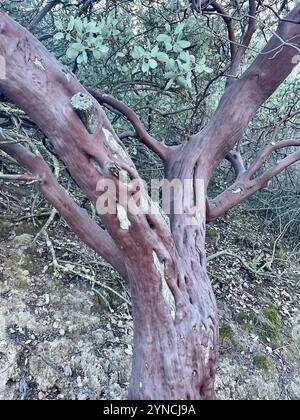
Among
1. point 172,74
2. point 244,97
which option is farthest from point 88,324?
point 244,97

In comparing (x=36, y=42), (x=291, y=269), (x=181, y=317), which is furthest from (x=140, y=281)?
(x=291, y=269)

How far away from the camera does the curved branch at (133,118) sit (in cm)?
221

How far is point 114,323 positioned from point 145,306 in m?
0.72

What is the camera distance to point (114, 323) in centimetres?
221

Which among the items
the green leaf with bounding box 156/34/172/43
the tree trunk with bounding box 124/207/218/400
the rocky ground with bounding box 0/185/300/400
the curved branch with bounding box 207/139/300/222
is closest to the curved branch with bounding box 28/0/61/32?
the green leaf with bounding box 156/34/172/43

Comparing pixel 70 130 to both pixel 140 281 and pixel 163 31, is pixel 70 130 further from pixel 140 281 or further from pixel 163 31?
pixel 163 31

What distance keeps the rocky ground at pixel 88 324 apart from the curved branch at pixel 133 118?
89 cm

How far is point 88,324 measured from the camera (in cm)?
212

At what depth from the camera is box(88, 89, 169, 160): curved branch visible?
2.21 m

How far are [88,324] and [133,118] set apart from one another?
1.30 meters

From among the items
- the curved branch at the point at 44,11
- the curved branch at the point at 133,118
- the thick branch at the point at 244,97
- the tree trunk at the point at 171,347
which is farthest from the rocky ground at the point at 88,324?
the curved branch at the point at 44,11

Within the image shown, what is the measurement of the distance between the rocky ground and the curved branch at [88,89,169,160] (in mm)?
889

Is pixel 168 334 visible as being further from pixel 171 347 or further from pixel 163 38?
pixel 163 38

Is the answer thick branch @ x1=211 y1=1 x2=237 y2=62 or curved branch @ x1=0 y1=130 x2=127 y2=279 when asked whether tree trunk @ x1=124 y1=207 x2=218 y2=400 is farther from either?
thick branch @ x1=211 y1=1 x2=237 y2=62
